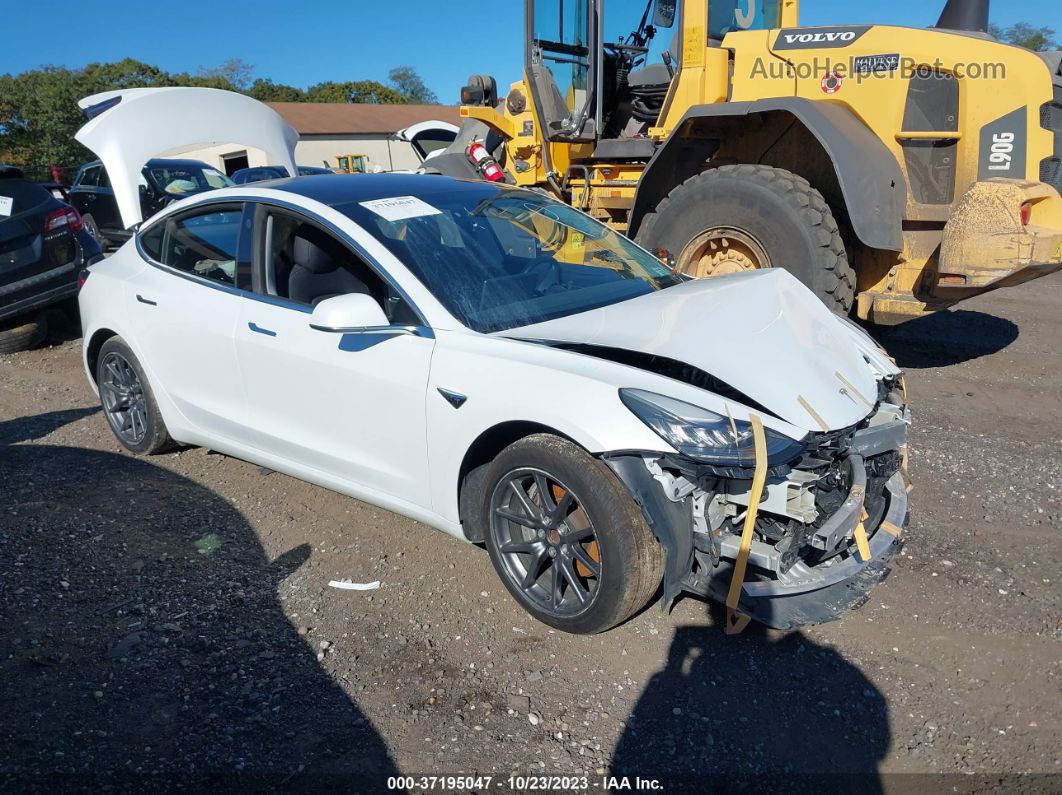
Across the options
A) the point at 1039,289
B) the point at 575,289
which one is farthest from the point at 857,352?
the point at 1039,289

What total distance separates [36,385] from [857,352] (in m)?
6.46

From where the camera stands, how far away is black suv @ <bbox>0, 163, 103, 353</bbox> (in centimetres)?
750

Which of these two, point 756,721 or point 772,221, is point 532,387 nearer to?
point 756,721

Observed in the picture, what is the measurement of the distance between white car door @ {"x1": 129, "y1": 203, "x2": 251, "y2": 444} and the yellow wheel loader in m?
3.07

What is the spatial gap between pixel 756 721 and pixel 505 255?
2.26 m

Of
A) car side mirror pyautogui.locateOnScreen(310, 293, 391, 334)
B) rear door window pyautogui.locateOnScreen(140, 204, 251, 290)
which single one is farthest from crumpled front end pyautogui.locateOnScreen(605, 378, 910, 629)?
rear door window pyautogui.locateOnScreen(140, 204, 251, 290)

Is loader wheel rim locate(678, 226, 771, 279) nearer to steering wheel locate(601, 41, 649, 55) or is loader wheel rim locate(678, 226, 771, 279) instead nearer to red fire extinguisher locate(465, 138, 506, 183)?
steering wheel locate(601, 41, 649, 55)

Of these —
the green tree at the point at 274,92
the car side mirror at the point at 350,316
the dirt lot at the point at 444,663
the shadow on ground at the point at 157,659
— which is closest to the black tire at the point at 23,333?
the shadow on ground at the point at 157,659

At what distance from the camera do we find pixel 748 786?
2.44m

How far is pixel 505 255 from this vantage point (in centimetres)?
383

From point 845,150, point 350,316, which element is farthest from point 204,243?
point 845,150

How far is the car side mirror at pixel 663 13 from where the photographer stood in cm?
706

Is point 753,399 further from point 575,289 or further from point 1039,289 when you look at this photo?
point 1039,289

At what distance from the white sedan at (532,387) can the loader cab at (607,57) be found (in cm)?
346
